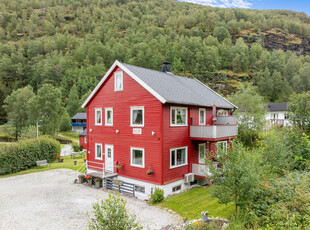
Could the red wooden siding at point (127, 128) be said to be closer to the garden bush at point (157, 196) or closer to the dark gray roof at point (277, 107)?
the garden bush at point (157, 196)

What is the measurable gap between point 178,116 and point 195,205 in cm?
652

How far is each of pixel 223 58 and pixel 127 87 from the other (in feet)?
300

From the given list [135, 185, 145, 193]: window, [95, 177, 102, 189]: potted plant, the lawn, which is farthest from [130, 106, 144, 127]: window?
the lawn

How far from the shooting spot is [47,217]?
40.1 ft

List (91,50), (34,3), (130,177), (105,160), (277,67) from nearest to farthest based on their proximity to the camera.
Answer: (130,177) < (105,160) < (277,67) < (91,50) < (34,3)

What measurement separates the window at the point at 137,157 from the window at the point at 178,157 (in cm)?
232

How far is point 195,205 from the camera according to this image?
1363 centimetres

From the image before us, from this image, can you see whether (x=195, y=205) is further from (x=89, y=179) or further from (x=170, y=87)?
(x=89, y=179)

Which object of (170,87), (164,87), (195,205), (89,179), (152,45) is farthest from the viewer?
(152,45)

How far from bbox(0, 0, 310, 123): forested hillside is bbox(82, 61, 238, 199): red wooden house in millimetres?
65231

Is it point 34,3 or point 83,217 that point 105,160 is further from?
point 34,3

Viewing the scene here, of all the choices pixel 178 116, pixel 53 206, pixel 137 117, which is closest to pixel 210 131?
pixel 178 116

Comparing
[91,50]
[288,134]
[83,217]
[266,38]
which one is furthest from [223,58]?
[83,217]

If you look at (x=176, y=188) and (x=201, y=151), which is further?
(x=201, y=151)
